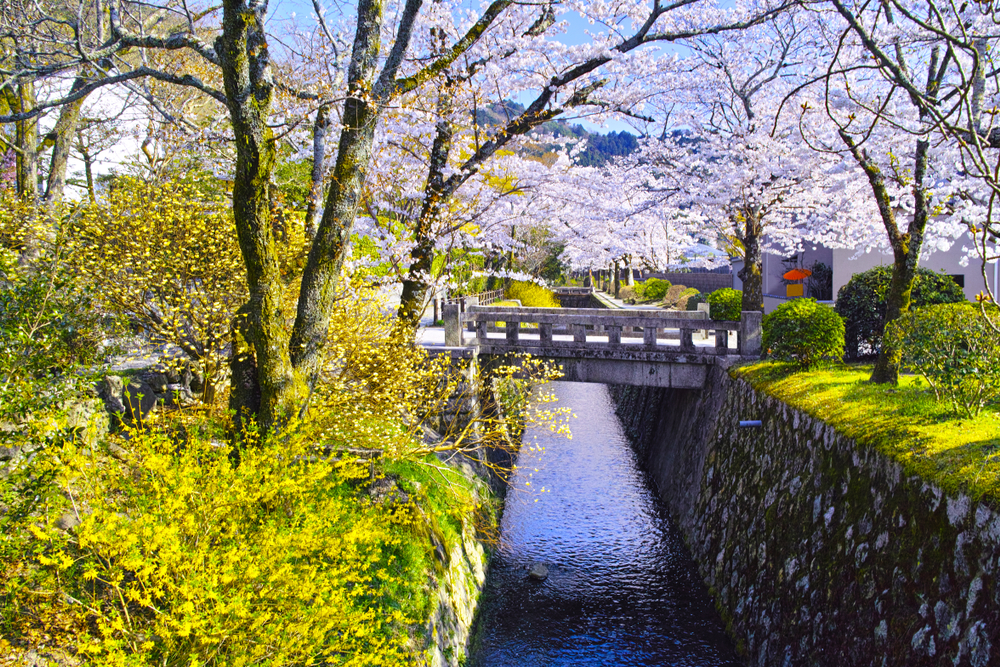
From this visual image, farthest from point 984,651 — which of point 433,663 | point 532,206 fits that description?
point 532,206

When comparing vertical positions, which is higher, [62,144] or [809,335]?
[62,144]

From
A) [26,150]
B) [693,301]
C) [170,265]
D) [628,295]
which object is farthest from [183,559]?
[628,295]

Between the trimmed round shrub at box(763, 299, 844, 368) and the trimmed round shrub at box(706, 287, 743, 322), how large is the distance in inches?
192

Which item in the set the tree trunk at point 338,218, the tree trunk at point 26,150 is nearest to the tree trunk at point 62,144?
the tree trunk at point 26,150

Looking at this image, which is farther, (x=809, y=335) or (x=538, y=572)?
(x=538, y=572)

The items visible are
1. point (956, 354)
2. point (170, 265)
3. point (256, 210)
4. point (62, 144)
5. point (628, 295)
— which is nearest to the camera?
point (256, 210)

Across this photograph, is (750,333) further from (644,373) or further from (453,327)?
(453,327)

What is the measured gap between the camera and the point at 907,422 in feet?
25.8

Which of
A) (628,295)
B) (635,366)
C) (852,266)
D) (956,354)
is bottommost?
(635,366)

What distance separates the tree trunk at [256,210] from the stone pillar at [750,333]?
10562 mm

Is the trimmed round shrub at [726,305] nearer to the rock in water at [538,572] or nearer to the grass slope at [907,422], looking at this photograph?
the grass slope at [907,422]

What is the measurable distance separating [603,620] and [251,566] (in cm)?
781

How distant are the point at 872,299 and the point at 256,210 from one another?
478 inches

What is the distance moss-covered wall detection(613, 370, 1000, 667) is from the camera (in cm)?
567
